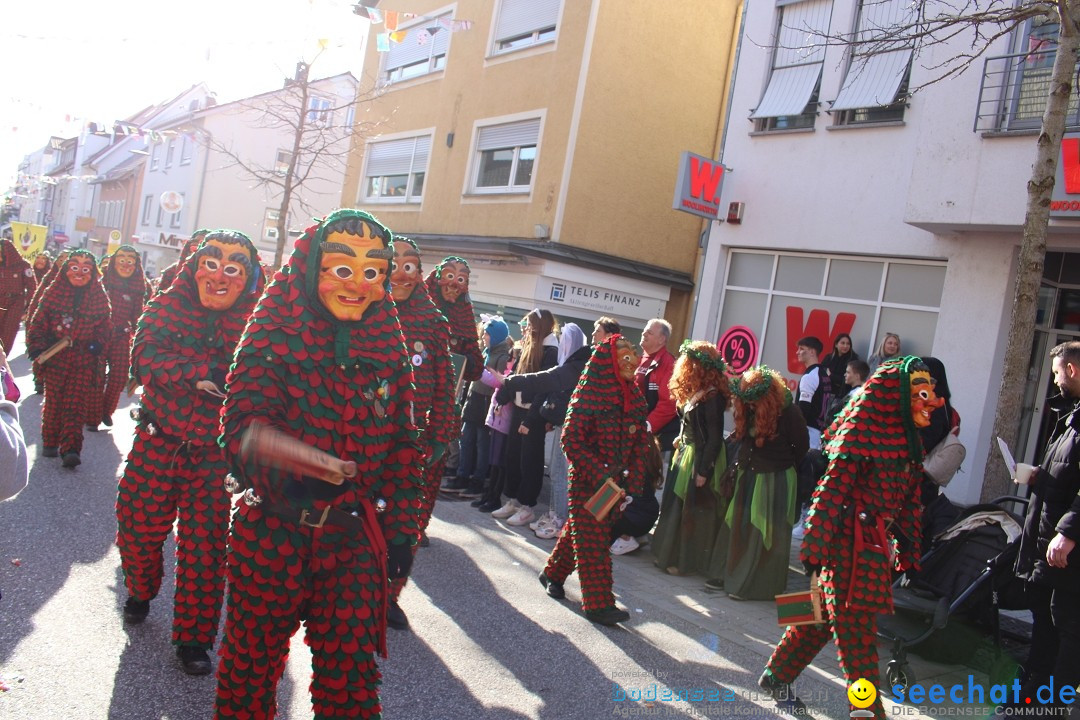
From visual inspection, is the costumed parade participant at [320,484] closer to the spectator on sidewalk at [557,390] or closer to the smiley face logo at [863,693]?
the smiley face logo at [863,693]

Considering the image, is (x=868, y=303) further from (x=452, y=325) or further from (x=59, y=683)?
(x=59, y=683)

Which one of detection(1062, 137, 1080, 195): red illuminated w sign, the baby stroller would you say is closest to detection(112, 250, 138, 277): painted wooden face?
the baby stroller

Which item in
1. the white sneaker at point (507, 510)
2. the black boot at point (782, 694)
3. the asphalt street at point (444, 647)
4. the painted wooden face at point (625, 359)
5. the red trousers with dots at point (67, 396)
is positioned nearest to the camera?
the asphalt street at point (444, 647)

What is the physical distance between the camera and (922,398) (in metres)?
4.09

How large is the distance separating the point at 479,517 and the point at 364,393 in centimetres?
529

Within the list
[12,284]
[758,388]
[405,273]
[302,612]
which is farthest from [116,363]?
[302,612]

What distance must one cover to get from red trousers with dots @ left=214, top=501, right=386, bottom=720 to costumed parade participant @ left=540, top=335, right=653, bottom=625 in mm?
2557

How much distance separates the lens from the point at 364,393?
3023 mm

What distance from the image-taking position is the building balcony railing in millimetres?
8984

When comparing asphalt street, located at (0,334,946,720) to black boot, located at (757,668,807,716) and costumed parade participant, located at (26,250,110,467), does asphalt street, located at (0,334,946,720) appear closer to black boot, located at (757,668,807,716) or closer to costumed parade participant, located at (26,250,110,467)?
black boot, located at (757,668,807,716)

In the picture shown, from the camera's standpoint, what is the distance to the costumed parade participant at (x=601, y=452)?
5305mm

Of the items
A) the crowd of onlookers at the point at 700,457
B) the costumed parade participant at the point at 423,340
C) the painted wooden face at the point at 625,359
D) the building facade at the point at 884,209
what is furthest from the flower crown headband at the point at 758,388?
the costumed parade participant at the point at 423,340

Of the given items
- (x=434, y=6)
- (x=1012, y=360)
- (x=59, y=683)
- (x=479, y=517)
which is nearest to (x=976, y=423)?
(x=1012, y=360)

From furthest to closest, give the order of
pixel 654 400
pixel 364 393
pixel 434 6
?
pixel 434 6 < pixel 654 400 < pixel 364 393
